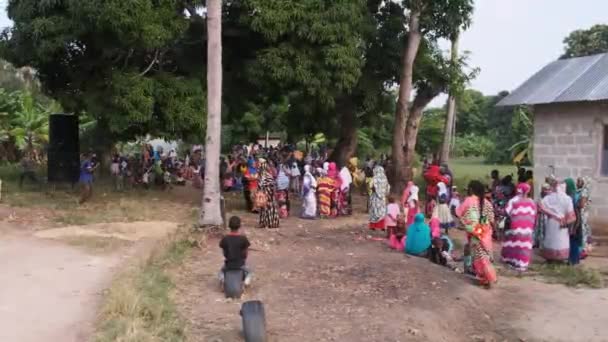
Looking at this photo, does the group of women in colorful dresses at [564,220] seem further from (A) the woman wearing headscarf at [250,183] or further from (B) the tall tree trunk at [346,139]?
(B) the tall tree trunk at [346,139]

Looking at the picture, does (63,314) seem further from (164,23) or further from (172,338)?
(164,23)

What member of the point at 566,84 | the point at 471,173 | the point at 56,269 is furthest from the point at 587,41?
the point at 56,269

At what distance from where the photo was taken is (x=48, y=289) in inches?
316

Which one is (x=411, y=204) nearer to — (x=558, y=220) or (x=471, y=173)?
(x=558, y=220)

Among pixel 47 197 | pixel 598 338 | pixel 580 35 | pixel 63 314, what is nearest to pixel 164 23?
pixel 47 197

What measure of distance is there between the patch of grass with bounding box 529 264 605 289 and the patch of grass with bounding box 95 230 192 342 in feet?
18.7

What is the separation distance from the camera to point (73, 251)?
10.5 m

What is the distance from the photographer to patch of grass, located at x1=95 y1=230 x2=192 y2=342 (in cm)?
625

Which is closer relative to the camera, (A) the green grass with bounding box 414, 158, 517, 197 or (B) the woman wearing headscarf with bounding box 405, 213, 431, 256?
(B) the woman wearing headscarf with bounding box 405, 213, 431, 256

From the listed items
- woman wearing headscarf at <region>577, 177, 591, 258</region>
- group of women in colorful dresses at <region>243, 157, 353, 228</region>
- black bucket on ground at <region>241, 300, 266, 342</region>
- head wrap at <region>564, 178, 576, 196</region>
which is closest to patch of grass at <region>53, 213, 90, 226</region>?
group of women in colorful dresses at <region>243, 157, 353, 228</region>

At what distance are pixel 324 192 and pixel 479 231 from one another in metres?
6.46

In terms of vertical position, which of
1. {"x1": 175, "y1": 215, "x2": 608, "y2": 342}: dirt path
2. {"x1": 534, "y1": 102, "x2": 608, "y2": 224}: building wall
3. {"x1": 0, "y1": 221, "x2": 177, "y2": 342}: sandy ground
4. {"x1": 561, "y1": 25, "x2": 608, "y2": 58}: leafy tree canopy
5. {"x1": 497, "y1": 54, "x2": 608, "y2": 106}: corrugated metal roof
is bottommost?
{"x1": 175, "y1": 215, "x2": 608, "y2": 342}: dirt path

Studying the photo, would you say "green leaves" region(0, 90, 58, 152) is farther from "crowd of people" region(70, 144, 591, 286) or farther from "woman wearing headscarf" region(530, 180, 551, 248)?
"woman wearing headscarf" region(530, 180, 551, 248)

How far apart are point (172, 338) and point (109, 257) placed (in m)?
4.18
